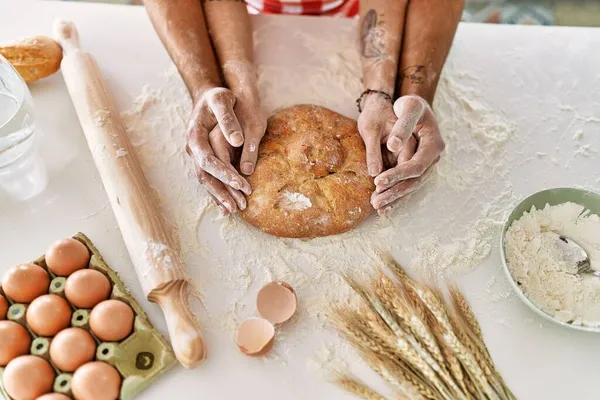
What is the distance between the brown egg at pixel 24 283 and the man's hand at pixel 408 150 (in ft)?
2.40

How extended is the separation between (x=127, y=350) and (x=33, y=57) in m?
0.86

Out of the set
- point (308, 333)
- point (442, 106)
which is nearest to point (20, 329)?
point (308, 333)

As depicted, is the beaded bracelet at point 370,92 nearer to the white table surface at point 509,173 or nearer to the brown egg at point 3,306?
the white table surface at point 509,173

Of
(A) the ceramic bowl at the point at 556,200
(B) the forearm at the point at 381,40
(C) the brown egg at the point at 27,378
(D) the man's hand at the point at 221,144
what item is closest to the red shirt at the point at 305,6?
(B) the forearm at the point at 381,40

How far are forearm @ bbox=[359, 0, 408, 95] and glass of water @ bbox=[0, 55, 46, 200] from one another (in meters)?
0.86

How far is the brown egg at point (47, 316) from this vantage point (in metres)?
1.11

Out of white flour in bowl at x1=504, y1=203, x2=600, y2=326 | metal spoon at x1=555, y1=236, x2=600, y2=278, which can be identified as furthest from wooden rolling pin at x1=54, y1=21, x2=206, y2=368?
metal spoon at x1=555, y1=236, x2=600, y2=278

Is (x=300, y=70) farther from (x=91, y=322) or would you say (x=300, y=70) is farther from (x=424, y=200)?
(x=91, y=322)

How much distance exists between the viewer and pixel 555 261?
50.1 inches

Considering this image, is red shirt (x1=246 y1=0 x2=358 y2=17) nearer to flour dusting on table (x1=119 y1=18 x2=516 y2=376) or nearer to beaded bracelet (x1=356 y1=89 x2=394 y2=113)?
flour dusting on table (x1=119 y1=18 x2=516 y2=376)

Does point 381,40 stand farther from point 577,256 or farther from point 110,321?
point 110,321

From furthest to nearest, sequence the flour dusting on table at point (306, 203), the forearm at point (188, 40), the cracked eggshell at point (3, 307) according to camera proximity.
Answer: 1. the forearm at point (188, 40)
2. the flour dusting on table at point (306, 203)
3. the cracked eggshell at point (3, 307)

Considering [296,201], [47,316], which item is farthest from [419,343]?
[47,316]

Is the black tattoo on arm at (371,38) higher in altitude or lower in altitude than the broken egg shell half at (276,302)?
higher
